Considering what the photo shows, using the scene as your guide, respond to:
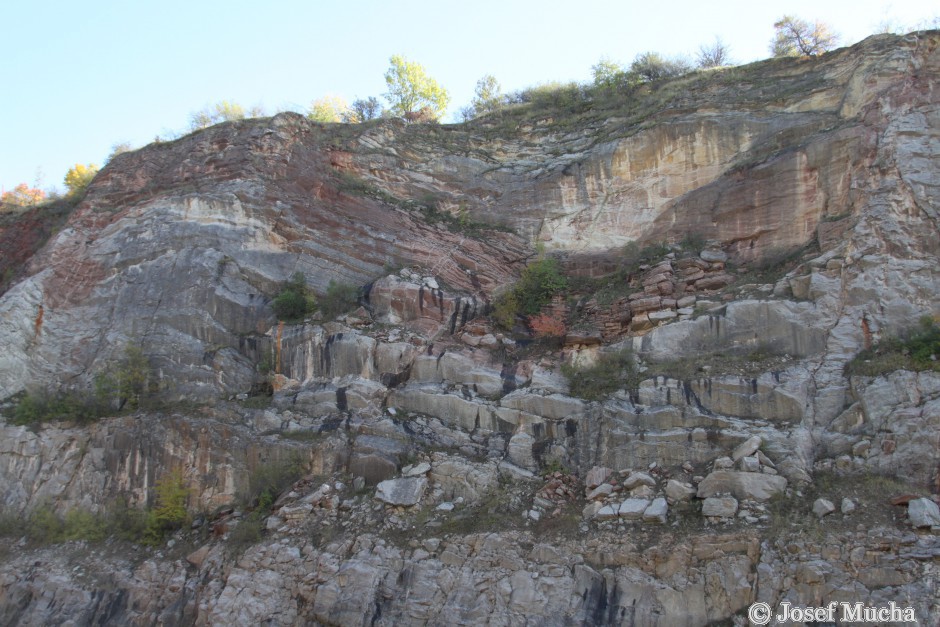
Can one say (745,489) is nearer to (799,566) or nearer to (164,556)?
(799,566)

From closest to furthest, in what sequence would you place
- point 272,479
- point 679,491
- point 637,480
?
1. point 679,491
2. point 637,480
3. point 272,479

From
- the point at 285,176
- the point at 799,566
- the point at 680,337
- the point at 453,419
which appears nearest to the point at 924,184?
the point at 680,337

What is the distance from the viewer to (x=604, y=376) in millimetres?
14242

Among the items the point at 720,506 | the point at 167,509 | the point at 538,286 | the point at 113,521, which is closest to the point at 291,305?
the point at 167,509

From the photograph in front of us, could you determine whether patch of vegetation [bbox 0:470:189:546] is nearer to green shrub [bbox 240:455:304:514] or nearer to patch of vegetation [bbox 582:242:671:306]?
green shrub [bbox 240:455:304:514]

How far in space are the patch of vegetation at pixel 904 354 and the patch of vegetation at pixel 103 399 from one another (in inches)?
555

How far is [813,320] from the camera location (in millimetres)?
13141

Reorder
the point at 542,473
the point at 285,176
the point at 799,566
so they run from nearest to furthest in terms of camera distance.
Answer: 1. the point at 799,566
2. the point at 542,473
3. the point at 285,176

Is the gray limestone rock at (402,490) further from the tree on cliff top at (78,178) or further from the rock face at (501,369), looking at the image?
the tree on cliff top at (78,178)

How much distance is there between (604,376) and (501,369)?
2218mm

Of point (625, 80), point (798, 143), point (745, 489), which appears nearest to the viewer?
point (745, 489)

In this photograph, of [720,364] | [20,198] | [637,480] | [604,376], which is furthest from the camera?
[20,198]

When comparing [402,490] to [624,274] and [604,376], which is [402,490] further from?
[624,274]

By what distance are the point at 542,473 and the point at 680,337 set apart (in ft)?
13.2
